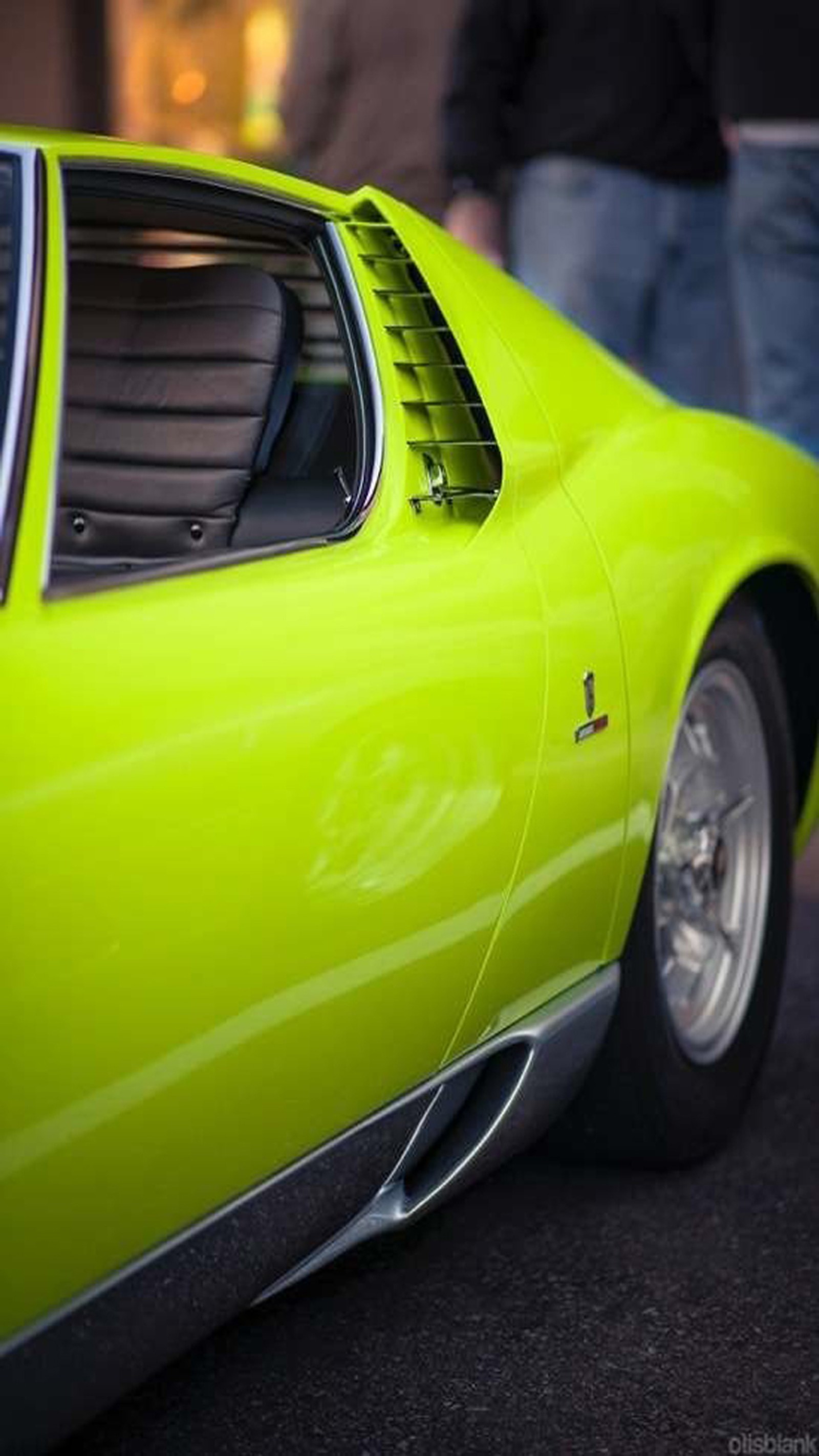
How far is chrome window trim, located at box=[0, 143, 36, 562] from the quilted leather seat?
498 mm

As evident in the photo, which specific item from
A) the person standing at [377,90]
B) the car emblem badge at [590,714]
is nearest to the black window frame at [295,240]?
the car emblem badge at [590,714]

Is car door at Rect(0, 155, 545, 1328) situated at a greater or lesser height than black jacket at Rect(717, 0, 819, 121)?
lesser

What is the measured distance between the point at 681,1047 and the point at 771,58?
276cm

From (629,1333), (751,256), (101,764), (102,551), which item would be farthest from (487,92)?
(101,764)

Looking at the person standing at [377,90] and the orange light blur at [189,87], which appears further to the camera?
the orange light blur at [189,87]

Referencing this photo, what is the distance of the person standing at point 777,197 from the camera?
5.22 meters

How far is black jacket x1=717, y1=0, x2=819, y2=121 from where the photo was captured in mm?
5195

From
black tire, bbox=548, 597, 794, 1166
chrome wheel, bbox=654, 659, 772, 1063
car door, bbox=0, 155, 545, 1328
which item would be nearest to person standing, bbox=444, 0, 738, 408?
black tire, bbox=548, 597, 794, 1166

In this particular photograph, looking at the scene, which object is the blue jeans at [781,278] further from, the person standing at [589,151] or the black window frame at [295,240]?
the black window frame at [295,240]

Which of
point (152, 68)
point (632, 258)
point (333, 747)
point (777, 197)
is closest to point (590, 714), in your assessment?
point (333, 747)

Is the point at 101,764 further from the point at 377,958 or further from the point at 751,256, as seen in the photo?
the point at 751,256

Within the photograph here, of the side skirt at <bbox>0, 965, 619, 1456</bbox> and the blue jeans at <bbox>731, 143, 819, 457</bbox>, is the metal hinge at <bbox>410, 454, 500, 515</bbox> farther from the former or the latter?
the blue jeans at <bbox>731, 143, 819, 457</bbox>

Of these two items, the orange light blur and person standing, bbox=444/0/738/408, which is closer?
person standing, bbox=444/0/738/408

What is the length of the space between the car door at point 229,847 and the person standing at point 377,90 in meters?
4.04
